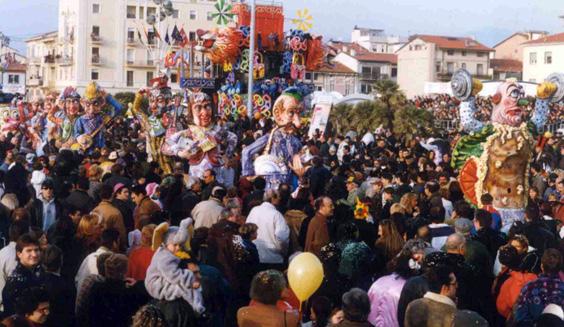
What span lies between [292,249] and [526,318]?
122 inches

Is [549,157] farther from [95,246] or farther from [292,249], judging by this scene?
[95,246]

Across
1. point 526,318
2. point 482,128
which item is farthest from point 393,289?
point 482,128

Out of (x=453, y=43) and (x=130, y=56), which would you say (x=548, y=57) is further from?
(x=130, y=56)

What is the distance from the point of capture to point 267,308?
610cm

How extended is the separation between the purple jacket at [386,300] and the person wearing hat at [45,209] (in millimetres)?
4248

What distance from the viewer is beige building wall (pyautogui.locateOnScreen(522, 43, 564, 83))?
209 ft

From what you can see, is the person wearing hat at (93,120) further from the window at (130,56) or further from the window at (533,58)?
the window at (130,56)

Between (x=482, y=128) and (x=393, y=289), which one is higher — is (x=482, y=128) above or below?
above

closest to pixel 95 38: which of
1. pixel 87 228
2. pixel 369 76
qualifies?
pixel 369 76

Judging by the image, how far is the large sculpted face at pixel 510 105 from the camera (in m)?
13.3

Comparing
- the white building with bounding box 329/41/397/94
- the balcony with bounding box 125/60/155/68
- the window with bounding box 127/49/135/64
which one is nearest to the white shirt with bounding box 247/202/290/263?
the white building with bounding box 329/41/397/94

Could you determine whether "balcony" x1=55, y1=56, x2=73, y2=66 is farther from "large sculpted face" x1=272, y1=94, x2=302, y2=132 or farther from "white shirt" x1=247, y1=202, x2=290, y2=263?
"white shirt" x1=247, y1=202, x2=290, y2=263

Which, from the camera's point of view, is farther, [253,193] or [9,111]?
[9,111]

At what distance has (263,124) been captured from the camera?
→ 82.6ft
